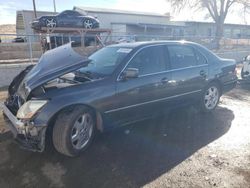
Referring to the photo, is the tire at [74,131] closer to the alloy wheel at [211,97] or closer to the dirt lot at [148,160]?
the dirt lot at [148,160]

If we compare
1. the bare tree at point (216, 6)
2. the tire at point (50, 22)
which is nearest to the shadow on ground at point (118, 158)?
the tire at point (50, 22)

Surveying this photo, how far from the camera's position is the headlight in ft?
10.8

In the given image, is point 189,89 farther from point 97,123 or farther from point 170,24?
point 170,24

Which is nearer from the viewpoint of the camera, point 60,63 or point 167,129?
point 60,63

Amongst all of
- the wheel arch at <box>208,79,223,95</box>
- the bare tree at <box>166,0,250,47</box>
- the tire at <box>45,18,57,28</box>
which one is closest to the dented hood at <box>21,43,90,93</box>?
the wheel arch at <box>208,79,223,95</box>

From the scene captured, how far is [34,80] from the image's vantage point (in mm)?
3504

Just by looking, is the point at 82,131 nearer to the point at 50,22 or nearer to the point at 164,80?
the point at 164,80

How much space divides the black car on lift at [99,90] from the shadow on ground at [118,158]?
0.29 m

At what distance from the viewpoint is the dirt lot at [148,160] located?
309cm

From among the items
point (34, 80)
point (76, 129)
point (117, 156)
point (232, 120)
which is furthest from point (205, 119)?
point (34, 80)

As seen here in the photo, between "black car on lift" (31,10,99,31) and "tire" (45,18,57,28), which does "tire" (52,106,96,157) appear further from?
"black car on lift" (31,10,99,31)

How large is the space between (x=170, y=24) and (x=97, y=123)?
3291 centimetres

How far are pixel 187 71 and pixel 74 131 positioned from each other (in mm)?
2637

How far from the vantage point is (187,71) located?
16.5 feet
